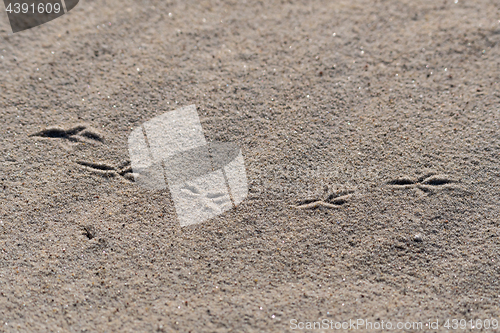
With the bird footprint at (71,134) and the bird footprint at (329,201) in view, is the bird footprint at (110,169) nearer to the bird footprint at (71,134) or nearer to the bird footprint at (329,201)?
the bird footprint at (71,134)

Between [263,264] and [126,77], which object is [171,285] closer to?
[263,264]

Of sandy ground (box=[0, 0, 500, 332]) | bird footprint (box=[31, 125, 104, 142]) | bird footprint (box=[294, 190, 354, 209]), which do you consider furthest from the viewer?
bird footprint (box=[31, 125, 104, 142])

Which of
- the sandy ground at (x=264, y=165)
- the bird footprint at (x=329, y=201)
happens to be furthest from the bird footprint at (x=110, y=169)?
the bird footprint at (x=329, y=201)

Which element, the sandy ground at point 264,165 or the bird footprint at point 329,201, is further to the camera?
the bird footprint at point 329,201

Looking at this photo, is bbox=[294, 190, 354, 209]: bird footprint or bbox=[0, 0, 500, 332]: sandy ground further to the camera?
bbox=[294, 190, 354, 209]: bird footprint

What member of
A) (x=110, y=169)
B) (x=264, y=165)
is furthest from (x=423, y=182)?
(x=110, y=169)

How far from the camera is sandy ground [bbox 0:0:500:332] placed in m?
1.77

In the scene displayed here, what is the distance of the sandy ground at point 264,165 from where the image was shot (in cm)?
177

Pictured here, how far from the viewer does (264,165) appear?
7.13 feet

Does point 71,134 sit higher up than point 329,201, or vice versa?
point 71,134

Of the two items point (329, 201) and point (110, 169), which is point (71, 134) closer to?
point (110, 169)

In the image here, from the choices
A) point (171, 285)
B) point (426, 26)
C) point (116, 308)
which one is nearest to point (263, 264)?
point (171, 285)

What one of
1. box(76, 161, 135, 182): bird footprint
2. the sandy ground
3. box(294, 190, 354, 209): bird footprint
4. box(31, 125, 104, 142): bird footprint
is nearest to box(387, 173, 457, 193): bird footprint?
the sandy ground

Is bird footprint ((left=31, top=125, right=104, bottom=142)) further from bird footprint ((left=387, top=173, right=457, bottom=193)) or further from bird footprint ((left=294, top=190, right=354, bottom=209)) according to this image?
bird footprint ((left=387, top=173, right=457, bottom=193))
